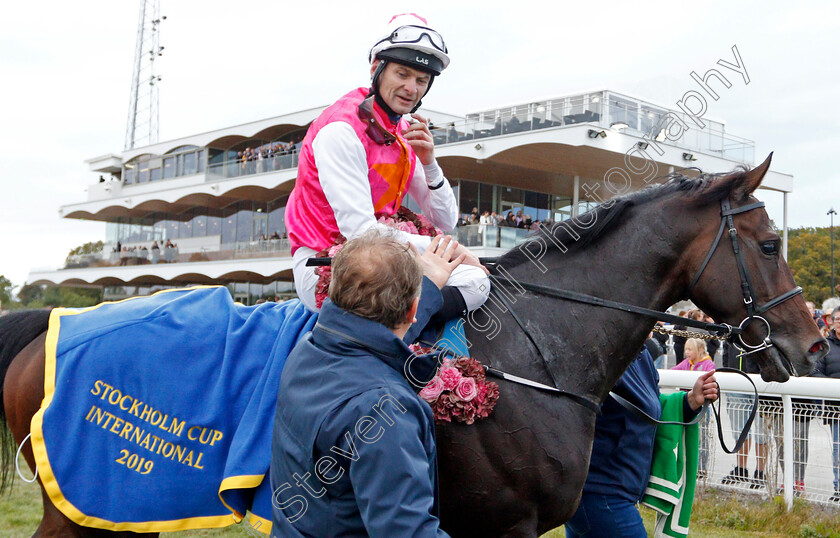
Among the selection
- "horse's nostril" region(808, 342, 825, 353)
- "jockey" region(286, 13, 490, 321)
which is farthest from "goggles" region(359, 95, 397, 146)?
"horse's nostril" region(808, 342, 825, 353)

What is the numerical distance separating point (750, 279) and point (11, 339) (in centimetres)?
286

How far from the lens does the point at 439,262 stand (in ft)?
6.77

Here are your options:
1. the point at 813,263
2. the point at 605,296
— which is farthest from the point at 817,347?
the point at 813,263

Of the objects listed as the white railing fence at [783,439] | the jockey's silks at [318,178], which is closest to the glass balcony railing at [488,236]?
the white railing fence at [783,439]

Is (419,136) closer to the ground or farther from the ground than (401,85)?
closer to the ground

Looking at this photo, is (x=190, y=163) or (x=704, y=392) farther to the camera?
(x=190, y=163)

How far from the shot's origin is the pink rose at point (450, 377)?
7.27 feet

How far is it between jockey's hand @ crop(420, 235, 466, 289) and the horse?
490 millimetres

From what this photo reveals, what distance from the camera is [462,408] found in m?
2.24

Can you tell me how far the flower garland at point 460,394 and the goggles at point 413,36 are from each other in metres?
1.16

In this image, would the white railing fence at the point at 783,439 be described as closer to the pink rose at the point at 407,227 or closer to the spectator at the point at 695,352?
the spectator at the point at 695,352

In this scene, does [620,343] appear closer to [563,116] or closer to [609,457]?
[609,457]

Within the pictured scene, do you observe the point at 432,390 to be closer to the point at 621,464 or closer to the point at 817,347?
the point at 621,464

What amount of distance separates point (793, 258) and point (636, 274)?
150ft
